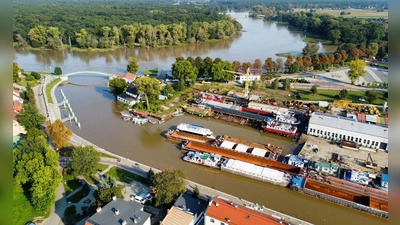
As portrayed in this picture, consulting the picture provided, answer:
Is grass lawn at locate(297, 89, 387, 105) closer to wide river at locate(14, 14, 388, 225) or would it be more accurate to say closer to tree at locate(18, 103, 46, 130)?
wide river at locate(14, 14, 388, 225)

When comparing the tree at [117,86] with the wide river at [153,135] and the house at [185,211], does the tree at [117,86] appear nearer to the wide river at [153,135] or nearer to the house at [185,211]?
the wide river at [153,135]

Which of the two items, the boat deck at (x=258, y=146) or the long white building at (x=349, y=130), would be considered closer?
the boat deck at (x=258, y=146)

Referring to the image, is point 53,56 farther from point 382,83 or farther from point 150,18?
point 382,83

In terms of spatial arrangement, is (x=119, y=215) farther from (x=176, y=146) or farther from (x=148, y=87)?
(x=148, y=87)

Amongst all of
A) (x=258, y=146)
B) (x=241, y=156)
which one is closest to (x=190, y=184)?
(x=241, y=156)

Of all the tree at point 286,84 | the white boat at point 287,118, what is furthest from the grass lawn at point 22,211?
the tree at point 286,84

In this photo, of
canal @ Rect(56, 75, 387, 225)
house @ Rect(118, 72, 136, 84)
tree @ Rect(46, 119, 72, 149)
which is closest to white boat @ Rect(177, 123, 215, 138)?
canal @ Rect(56, 75, 387, 225)

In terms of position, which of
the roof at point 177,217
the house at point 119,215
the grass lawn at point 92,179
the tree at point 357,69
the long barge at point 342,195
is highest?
the tree at point 357,69
